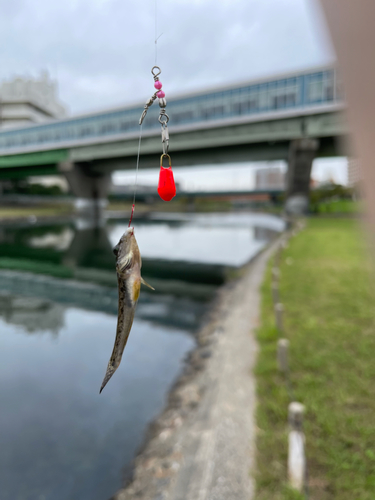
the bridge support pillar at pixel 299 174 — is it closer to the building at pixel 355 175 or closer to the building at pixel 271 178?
the building at pixel 355 175

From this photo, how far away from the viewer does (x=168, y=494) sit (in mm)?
6133

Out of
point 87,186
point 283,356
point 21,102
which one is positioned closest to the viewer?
point 283,356

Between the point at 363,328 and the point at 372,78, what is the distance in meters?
11.6

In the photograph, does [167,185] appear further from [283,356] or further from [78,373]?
[78,373]

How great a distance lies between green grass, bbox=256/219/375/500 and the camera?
5.29 m

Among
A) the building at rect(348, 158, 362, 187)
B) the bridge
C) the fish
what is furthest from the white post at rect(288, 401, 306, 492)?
the bridge

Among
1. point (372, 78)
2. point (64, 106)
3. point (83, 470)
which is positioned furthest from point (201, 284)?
point (64, 106)

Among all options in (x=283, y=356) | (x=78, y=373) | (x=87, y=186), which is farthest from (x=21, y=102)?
(x=283, y=356)

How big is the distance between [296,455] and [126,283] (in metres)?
5.54

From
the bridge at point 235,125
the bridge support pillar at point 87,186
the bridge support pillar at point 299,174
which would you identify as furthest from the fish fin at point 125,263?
the bridge support pillar at point 299,174

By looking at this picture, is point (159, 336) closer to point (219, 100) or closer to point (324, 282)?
point (324, 282)

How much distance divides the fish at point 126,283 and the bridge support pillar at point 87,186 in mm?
39704

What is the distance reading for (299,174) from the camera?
43344 millimetres

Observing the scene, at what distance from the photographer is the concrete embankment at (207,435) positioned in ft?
19.6
